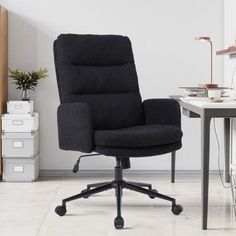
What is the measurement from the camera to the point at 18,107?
161 inches

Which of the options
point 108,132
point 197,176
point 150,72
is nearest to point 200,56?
point 150,72

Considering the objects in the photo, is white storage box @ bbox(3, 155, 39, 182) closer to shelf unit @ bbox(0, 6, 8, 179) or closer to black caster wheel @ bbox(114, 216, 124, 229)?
shelf unit @ bbox(0, 6, 8, 179)

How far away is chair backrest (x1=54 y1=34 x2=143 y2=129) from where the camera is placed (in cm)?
326

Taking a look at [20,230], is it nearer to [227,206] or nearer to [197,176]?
[227,206]

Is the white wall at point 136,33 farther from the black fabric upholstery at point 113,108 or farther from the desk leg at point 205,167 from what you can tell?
the desk leg at point 205,167

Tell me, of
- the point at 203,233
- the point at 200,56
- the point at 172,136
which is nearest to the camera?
the point at 203,233

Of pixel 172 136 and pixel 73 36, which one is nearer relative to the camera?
pixel 172 136

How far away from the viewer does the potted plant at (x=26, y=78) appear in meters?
4.11

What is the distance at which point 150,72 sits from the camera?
14.3 feet

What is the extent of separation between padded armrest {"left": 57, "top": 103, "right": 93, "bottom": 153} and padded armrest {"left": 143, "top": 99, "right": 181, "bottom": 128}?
63cm

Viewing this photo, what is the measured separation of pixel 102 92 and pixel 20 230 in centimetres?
106

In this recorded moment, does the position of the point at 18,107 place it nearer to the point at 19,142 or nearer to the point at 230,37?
the point at 19,142

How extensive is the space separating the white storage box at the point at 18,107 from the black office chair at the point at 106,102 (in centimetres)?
89

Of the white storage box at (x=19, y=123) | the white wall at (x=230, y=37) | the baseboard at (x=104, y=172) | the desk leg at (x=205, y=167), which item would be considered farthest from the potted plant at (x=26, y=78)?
the desk leg at (x=205, y=167)
